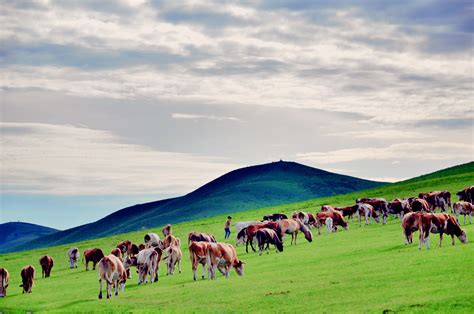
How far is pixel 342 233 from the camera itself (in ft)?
171

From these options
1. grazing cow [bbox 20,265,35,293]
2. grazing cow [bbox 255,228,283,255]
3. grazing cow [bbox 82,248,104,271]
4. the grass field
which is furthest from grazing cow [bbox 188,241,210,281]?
grazing cow [bbox 82,248,104,271]

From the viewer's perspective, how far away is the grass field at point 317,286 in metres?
23.5

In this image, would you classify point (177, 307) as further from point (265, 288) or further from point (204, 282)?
point (204, 282)

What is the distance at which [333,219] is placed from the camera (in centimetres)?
5603

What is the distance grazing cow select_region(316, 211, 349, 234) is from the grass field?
920 cm

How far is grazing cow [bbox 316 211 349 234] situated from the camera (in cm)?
5578

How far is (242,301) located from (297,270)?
26.4 feet

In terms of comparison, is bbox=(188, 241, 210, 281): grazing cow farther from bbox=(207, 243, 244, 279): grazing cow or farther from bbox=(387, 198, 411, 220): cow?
bbox=(387, 198, 411, 220): cow

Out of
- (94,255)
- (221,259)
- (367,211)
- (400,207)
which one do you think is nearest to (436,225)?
(221,259)

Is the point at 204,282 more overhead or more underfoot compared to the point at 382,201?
more underfoot

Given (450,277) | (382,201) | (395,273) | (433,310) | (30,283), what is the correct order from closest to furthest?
1. (433,310)
2. (450,277)
3. (395,273)
4. (30,283)
5. (382,201)

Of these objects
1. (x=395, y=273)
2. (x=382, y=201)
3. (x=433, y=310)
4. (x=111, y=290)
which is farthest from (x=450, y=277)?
(x=382, y=201)

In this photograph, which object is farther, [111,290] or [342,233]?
[342,233]

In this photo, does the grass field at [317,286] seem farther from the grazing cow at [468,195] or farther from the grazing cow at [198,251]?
the grazing cow at [468,195]
